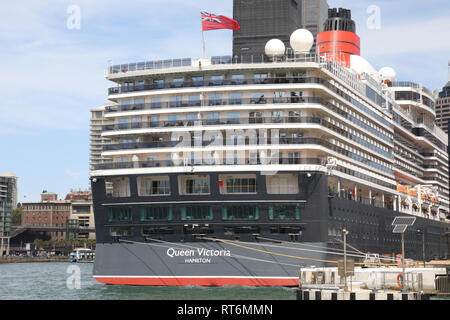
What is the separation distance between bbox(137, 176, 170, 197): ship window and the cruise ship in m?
0.08

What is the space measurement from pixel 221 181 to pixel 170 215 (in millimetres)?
4625

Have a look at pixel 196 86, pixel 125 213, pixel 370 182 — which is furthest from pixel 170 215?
pixel 370 182

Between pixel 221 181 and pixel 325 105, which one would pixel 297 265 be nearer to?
pixel 221 181

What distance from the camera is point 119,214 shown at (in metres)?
53.6

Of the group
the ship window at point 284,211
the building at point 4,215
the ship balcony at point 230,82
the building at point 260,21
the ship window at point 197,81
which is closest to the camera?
the ship window at point 284,211

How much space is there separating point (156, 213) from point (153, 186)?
2405mm

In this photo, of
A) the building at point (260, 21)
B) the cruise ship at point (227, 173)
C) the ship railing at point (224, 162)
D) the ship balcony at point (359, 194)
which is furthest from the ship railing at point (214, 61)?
the building at point (260, 21)

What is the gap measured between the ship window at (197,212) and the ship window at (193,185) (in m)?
1.29

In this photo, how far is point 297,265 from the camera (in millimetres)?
50469

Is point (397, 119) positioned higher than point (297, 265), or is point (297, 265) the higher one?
point (397, 119)

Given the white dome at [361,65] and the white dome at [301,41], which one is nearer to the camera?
the white dome at [301,41]

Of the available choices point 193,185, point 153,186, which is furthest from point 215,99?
point 153,186

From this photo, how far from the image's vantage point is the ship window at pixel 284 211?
50.9 meters

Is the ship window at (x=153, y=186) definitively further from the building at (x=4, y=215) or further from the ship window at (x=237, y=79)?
the building at (x=4, y=215)
